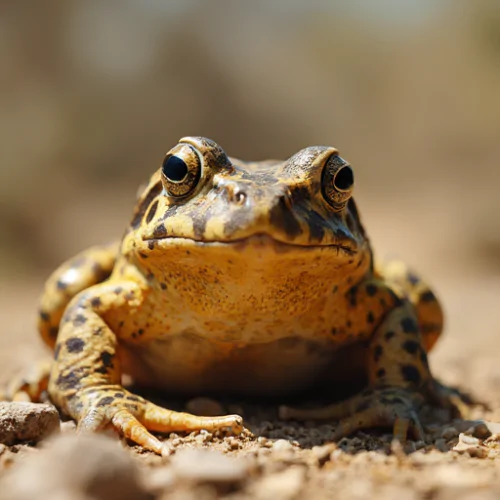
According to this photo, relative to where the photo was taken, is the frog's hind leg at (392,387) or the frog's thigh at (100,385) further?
the frog's hind leg at (392,387)

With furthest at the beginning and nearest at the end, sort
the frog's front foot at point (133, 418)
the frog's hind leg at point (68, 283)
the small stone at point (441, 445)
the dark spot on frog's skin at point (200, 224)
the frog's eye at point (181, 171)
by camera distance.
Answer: the frog's hind leg at point (68, 283)
the frog's eye at point (181, 171)
the frog's front foot at point (133, 418)
the small stone at point (441, 445)
the dark spot on frog's skin at point (200, 224)

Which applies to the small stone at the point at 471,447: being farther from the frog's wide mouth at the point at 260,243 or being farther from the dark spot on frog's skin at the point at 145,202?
the dark spot on frog's skin at the point at 145,202

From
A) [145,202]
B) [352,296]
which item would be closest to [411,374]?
[352,296]

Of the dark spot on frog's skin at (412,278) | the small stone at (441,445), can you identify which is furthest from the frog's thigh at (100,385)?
the dark spot on frog's skin at (412,278)

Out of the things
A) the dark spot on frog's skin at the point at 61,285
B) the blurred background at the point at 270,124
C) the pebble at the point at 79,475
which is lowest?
the pebble at the point at 79,475

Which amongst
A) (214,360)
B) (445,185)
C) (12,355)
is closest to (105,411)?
(214,360)

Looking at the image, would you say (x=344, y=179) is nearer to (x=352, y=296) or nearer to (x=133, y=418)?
(x=352, y=296)
